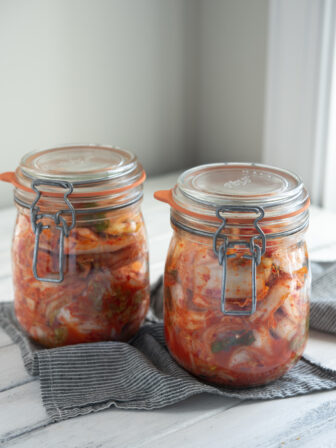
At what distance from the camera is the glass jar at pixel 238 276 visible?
2.19 feet

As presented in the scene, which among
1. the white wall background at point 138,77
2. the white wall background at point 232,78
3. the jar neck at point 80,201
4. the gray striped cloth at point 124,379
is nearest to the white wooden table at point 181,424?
the gray striped cloth at point 124,379

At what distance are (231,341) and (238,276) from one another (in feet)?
0.26

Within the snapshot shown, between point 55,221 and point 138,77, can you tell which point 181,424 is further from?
point 138,77

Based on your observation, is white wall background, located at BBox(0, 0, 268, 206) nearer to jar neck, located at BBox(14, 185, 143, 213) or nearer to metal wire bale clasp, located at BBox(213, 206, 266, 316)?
jar neck, located at BBox(14, 185, 143, 213)

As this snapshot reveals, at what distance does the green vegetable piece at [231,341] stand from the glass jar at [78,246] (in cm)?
16

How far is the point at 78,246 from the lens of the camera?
0.75 meters

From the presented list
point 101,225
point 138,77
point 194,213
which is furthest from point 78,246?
point 138,77

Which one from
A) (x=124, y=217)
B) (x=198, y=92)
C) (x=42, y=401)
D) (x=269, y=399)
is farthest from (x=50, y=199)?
(x=198, y=92)

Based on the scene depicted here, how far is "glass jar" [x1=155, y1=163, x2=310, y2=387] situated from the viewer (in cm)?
67

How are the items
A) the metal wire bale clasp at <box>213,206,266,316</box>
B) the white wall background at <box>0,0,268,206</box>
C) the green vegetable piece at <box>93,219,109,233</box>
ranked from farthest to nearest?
1. the white wall background at <box>0,0,268,206</box>
2. the green vegetable piece at <box>93,219,109,233</box>
3. the metal wire bale clasp at <box>213,206,266,316</box>

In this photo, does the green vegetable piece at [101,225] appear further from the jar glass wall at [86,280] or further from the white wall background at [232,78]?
the white wall background at [232,78]

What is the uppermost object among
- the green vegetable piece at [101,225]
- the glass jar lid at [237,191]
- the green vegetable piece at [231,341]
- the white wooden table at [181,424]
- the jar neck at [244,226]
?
the glass jar lid at [237,191]

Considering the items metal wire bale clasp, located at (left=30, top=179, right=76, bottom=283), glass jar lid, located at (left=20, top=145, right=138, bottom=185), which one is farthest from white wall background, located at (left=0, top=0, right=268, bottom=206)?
metal wire bale clasp, located at (left=30, top=179, right=76, bottom=283)

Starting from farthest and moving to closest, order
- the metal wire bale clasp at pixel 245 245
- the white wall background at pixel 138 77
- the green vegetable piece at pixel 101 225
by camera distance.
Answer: the white wall background at pixel 138 77
the green vegetable piece at pixel 101 225
the metal wire bale clasp at pixel 245 245
